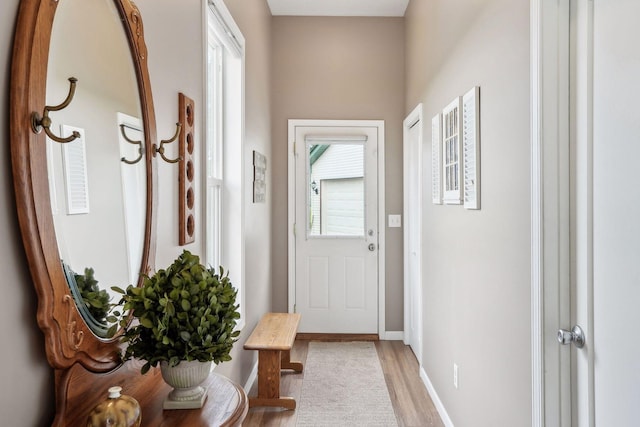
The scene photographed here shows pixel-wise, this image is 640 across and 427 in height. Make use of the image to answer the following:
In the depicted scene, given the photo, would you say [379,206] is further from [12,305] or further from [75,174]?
[12,305]

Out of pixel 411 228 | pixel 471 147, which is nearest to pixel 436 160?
pixel 471 147

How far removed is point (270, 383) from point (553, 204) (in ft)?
6.82

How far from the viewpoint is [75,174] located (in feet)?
2.95

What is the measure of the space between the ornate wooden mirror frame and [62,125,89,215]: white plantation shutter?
72mm

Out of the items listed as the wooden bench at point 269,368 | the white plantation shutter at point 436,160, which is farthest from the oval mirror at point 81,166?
the white plantation shutter at point 436,160

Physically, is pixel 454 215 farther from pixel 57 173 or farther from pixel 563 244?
pixel 57 173

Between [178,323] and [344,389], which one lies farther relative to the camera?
[344,389]

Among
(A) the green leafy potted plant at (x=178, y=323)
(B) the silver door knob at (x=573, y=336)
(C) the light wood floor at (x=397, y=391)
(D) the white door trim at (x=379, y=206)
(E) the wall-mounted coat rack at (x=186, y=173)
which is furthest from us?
(D) the white door trim at (x=379, y=206)

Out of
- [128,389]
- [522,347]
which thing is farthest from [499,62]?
[128,389]

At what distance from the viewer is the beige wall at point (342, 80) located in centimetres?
402

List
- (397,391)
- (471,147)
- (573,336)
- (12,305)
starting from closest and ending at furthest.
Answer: (12,305) → (573,336) → (471,147) → (397,391)

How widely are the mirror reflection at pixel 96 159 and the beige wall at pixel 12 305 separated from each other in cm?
8

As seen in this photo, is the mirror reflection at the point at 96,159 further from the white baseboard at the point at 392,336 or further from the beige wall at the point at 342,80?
the white baseboard at the point at 392,336

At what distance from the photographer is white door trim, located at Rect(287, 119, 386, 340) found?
4012mm
